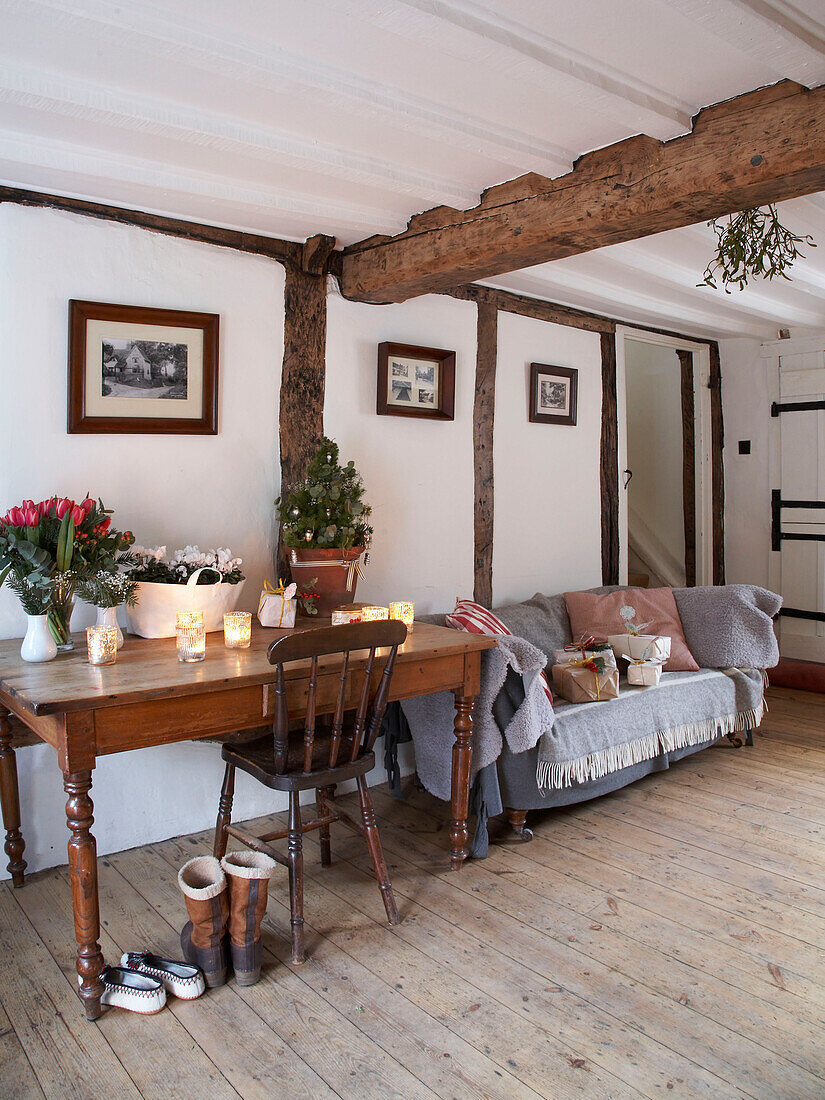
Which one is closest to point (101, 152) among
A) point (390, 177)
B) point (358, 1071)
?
point (390, 177)

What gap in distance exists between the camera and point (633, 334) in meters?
4.95

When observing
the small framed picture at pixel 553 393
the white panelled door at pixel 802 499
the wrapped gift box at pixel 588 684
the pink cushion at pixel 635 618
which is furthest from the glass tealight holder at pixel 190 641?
the white panelled door at pixel 802 499

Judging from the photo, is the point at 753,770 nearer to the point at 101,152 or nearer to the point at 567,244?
the point at 567,244

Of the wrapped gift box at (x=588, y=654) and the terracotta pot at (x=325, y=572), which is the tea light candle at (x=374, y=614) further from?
the wrapped gift box at (x=588, y=654)

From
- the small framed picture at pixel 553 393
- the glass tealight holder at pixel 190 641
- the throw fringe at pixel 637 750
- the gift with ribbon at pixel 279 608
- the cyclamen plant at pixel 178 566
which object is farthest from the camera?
the small framed picture at pixel 553 393

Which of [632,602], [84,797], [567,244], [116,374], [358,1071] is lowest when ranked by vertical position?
[358,1071]

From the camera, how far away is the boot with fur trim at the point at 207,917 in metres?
2.11

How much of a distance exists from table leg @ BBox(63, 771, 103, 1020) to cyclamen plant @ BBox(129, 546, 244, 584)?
821mm

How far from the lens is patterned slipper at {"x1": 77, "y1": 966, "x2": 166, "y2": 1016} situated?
2.05m

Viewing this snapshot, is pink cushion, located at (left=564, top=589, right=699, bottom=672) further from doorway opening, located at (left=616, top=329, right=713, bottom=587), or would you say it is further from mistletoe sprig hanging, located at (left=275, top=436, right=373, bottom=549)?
mistletoe sprig hanging, located at (left=275, top=436, right=373, bottom=549)

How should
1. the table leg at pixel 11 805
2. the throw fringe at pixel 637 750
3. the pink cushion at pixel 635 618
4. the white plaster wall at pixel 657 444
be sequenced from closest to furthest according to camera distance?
the table leg at pixel 11 805 < the throw fringe at pixel 637 750 < the pink cushion at pixel 635 618 < the white plaster wall at pixel 657 444

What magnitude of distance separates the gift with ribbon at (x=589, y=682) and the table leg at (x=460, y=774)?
0.70 m

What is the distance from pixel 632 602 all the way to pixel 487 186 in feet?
7.30

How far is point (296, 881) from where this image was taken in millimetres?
2270
